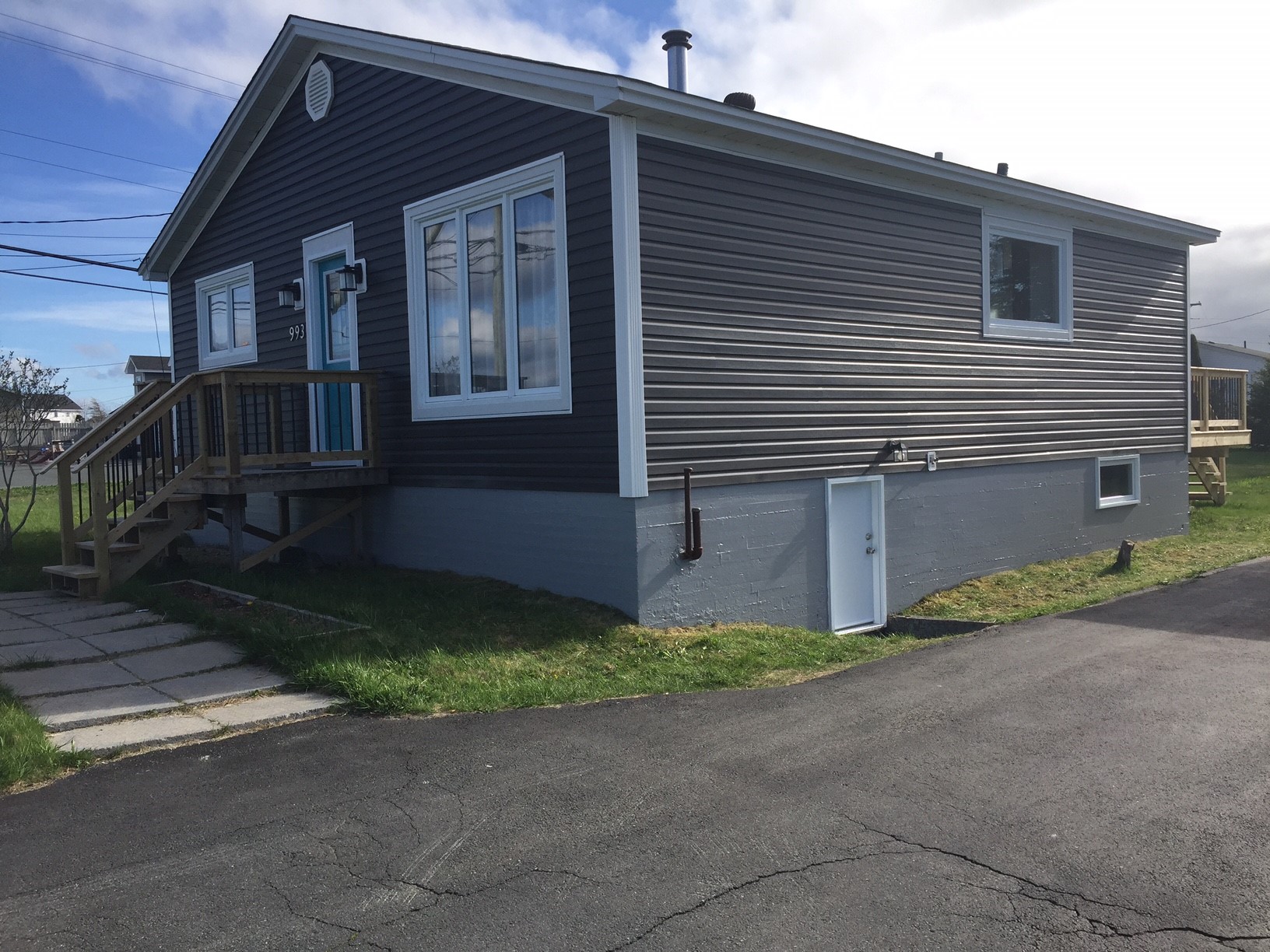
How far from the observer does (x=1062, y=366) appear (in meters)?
12.9

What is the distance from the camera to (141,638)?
788 centimetres

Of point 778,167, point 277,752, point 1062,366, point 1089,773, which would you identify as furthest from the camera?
point 1062,366

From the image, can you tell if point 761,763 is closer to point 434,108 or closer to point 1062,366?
point 434,108

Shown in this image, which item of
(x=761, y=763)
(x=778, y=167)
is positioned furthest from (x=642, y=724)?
(x=778, y=167)

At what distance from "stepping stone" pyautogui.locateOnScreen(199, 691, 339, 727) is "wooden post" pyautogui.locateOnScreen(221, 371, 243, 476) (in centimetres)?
364

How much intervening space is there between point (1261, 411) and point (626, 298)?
37817mm

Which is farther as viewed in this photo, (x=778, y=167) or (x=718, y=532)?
(x=778, y=167)

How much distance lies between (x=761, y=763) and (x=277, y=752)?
2.51 m

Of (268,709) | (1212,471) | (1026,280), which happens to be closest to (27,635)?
(268,709)

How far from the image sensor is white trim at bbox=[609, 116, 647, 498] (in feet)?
26.7

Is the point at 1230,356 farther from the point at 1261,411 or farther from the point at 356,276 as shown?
the point at 356,276

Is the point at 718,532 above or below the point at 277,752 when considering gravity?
above

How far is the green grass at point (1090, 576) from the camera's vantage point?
34.1ft

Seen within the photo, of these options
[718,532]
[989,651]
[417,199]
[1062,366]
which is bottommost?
[989,651]
